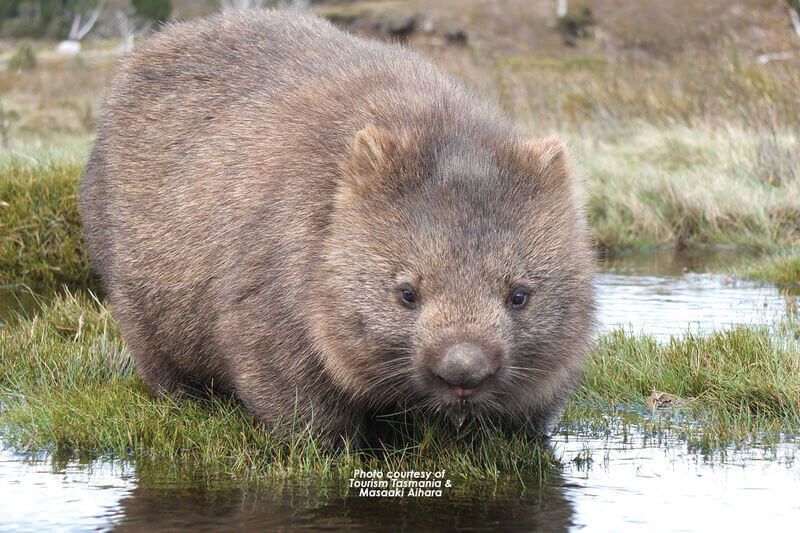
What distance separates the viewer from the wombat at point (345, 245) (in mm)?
3574

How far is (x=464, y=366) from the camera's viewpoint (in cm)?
330

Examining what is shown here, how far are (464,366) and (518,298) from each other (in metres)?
0.43

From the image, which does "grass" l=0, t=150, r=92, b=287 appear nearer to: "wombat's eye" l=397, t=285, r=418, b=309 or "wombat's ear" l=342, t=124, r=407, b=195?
"wombat's ear" l=342, t=124, r=407, b=195

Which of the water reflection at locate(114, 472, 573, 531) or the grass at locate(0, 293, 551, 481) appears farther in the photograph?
the grass at locate(0, 293, 551, 481)

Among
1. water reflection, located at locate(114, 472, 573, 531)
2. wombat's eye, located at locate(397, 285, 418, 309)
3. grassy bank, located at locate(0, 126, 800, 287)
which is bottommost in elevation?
water reflection, located at locate(114, 472, 573, 531)

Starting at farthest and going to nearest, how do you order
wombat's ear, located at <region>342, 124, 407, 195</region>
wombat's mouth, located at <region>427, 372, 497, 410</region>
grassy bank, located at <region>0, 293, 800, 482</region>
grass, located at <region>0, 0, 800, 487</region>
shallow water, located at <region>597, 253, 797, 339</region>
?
shallow water, located at <region>597, 253, 797, 339</region> → grass, located at <region>0, 0, 800, 487</region> → grassy bank, located at <region>0, 293, 800, 482</region> → wombat's ear, located at <region>342, 124, 407, 195</region> → wombat's mouth, located at <region>427, 372, 497, 410</region>

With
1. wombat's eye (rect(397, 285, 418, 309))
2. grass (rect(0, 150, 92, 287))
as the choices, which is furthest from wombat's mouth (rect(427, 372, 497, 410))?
grass (rect(0, 150, 92, 287))

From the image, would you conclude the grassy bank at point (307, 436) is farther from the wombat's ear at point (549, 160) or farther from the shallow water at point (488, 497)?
the wombat's ear at point (549, 160)

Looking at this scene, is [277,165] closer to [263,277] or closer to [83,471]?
[263,277]

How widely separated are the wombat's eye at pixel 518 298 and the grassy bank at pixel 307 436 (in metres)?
0.69

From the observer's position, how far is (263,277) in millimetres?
4004

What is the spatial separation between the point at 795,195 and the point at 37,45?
57280 mm

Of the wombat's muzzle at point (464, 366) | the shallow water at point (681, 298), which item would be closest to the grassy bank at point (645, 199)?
the shallow water at point (681, 298)

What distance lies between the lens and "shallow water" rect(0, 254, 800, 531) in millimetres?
3338
